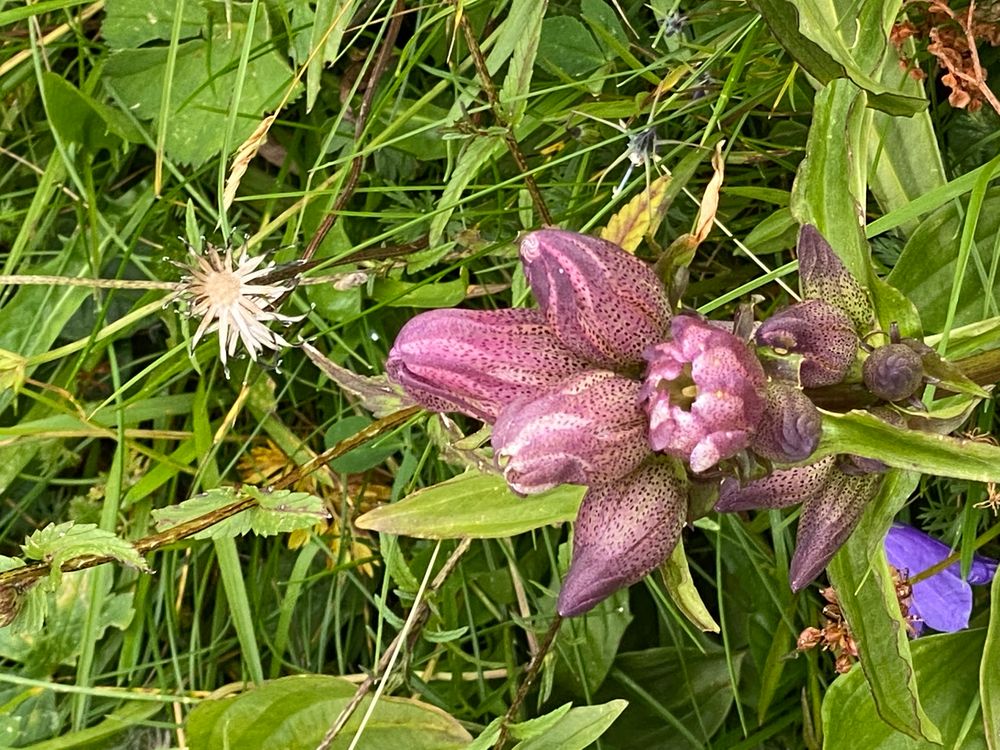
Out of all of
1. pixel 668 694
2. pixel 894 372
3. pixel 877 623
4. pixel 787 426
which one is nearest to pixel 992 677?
pixel 877 623

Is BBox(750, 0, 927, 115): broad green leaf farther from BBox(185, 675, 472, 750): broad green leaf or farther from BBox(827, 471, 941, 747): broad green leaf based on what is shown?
BBox(185, 675, 472, 750): broad green leaf

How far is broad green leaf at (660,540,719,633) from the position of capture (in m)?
1.20

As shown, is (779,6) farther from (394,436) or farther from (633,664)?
(633,664)

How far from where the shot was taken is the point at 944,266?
1622 millimetres

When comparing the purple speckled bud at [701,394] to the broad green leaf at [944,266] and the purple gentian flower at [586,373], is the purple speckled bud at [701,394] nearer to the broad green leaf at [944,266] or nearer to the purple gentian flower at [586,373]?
the purple gentian flower at [586,373]

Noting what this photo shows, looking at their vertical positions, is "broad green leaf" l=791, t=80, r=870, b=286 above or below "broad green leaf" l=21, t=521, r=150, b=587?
above

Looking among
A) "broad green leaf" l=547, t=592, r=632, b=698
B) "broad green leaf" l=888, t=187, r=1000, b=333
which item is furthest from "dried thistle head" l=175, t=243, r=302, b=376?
"broad green leaf" l=888, t=187, r=1000, b=333

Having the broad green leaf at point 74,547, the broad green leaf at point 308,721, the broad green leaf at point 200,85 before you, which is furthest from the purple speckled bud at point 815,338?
the broad green leaf at point 200,85

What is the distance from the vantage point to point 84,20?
2.12m

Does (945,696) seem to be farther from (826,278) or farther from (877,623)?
(826,278)

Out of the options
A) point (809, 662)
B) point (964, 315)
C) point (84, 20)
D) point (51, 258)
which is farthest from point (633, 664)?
point (84, 20)

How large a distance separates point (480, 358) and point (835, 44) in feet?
2.00

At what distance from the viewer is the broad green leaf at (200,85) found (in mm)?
1968

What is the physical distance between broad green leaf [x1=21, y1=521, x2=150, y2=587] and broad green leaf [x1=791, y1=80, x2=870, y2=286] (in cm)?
98
